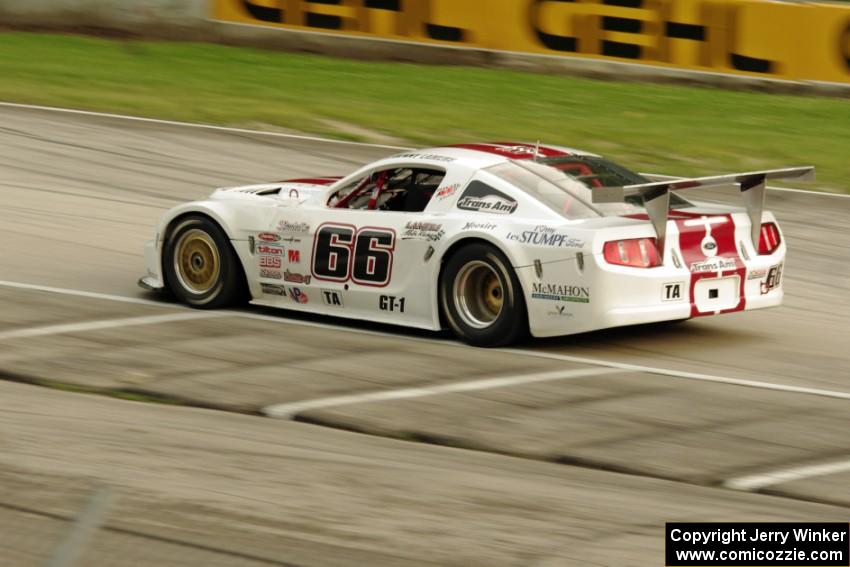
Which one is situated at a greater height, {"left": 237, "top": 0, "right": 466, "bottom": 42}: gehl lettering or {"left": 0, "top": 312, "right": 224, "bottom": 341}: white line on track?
{"left": 237, "top": 0, "right": 466, "bottom": 42}: gehl lettering

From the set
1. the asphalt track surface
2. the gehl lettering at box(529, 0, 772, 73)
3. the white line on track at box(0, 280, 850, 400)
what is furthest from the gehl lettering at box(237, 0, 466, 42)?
the white line on track at box(0, 280, 850, 400)

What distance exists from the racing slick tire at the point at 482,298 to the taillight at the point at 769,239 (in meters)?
1.76

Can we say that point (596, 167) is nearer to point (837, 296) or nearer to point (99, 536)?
point (837, 296)

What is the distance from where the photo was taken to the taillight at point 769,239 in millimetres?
10070

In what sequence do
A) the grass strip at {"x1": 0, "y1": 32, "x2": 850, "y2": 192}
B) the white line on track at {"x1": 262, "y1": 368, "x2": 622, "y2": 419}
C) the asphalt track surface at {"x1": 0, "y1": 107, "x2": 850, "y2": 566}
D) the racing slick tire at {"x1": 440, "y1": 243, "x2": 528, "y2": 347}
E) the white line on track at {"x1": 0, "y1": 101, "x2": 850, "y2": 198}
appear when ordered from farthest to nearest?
the grass strip at {"x1": 0, "y1": 32, "x2": 850, "y2": 192} → the white line on track at {"x1": 0, "y1": 101, "x2": 850, "y2": 198} → the racing slick tire at {"x1": 440, "y1": 243, "x2": 528, "y2": 347} → the white line on track at {"x1": 262, "y1": 368, "x2": 622, "y2": 419} → the asphalt track surface at {"x1": 0, "y1": 107, "x2": 850, "y2": 566}

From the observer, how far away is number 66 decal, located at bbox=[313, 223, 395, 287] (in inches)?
399

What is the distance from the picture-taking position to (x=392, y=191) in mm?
10359

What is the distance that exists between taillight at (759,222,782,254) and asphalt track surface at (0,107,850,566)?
0.68 meters

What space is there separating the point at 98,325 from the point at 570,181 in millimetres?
3409

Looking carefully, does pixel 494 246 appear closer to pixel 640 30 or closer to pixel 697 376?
pixel 697 376

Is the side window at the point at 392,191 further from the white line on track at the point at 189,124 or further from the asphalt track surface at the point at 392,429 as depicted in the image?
the white line on track at the point at 189,124

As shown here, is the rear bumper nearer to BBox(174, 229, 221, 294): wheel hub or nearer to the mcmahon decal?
the mcmahon decal

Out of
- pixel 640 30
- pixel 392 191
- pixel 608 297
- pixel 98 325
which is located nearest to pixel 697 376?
pixel 608 297

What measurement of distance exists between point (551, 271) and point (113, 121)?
418 inches
